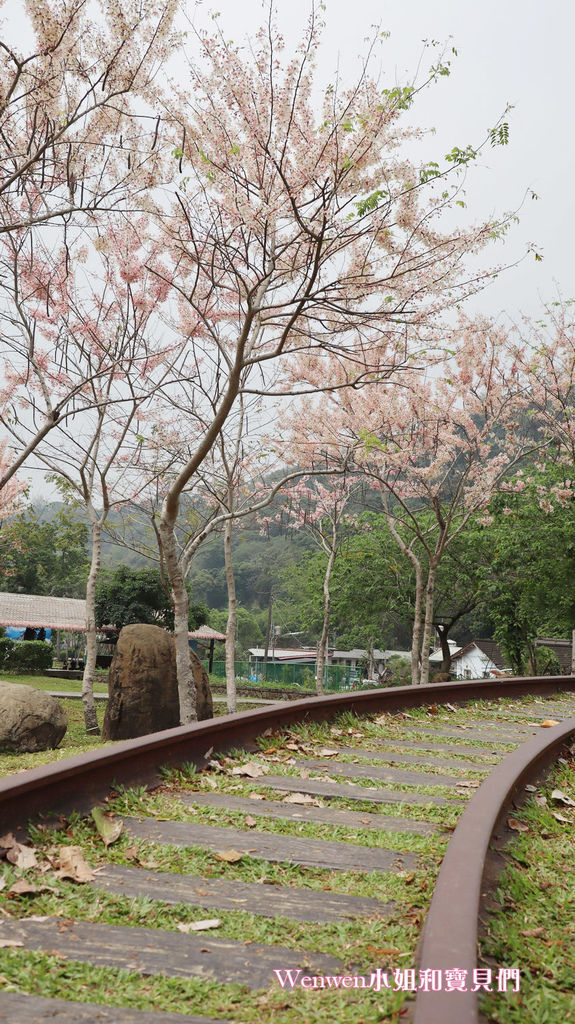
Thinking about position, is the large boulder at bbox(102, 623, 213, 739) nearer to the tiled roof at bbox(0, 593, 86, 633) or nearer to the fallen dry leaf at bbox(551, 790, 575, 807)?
the fallen dry leaf at bbox(551, 790, 575, 807)

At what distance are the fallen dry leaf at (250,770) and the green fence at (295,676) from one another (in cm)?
3457

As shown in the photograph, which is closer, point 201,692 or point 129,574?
point 201,692

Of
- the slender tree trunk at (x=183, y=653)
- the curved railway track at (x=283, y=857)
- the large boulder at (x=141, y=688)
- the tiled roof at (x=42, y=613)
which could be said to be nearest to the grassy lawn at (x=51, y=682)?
the tiled roof at (x=42, y=613)

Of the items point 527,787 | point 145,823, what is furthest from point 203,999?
point 527,787

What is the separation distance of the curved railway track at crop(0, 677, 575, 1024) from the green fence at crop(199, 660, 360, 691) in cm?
3428

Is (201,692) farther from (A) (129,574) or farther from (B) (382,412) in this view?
(A) (129,574)

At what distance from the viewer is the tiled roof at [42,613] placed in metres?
39.5

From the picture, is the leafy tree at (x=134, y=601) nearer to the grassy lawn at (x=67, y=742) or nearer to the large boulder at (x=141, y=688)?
the grassy lawn at (x=67, y=742)

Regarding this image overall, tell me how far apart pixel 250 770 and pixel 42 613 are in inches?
1519

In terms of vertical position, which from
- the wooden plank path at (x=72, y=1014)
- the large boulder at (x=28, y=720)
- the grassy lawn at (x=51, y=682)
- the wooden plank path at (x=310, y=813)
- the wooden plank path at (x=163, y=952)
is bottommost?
the grassy lawn at (x=51, y=682)

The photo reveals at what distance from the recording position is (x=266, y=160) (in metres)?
9.32

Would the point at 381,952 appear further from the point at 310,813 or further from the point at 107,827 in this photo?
the point at 310,813

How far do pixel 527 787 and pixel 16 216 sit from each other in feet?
31.1

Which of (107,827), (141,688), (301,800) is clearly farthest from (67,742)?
(107,827)
